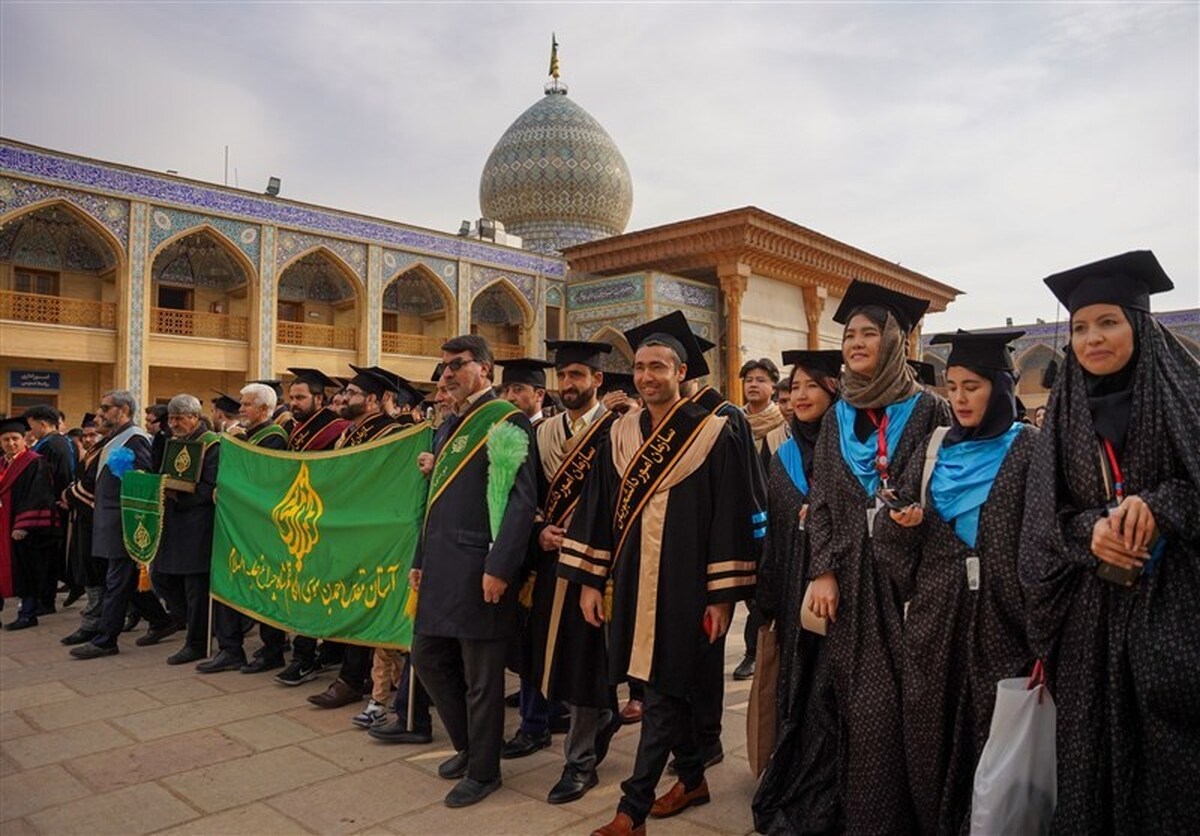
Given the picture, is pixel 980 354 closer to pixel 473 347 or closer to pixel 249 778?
pixel 473 347

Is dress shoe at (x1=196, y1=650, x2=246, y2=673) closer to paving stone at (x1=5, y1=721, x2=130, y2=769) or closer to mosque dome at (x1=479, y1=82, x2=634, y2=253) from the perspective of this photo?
paving stone at (x1=5, y1=721, x2=130, y2=769)

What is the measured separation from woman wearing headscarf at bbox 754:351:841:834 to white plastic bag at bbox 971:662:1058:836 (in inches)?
23.1

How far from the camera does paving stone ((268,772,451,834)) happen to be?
109 inches

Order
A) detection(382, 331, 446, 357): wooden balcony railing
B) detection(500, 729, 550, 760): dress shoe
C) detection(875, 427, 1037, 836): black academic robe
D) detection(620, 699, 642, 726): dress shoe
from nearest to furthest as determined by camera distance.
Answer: detection(875, 427, 1037, 836): black academic robe
detection(500, 729, 550, 760): dress shoe
detection(620, 699, 642, 726): dress shoe
detection(382, 331, 446, 357): wooden balcony railing

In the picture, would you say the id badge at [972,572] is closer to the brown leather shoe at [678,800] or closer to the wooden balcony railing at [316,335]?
the brown leather shoe at [678,800]

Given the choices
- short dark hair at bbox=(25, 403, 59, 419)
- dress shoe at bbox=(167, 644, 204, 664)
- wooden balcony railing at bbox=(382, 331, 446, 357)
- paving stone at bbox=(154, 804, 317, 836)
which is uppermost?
wooden balcony railing at bbox=(382, 331, 446, 357)

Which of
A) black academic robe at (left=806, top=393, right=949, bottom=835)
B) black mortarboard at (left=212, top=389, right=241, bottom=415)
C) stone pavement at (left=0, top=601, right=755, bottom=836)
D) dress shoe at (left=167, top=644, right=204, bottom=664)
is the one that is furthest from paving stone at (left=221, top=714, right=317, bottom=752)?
black mortarboard at (left=212, top=389, right=241, bottom=415)

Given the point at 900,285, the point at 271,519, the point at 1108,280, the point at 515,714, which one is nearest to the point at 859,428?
the point at 1108,280

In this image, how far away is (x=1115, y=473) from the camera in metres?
1.95

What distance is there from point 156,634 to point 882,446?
5.20 m

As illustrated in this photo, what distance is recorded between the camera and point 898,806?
7.55 feet

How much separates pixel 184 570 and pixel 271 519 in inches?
33.1

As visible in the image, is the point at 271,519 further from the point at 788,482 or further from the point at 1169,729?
the point at 1169,729


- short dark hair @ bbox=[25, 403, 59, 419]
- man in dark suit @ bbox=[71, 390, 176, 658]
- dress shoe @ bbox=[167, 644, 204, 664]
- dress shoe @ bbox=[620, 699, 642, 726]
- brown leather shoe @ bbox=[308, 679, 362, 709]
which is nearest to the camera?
dress shoe @ bbox=[620, 699, 642, 726]
